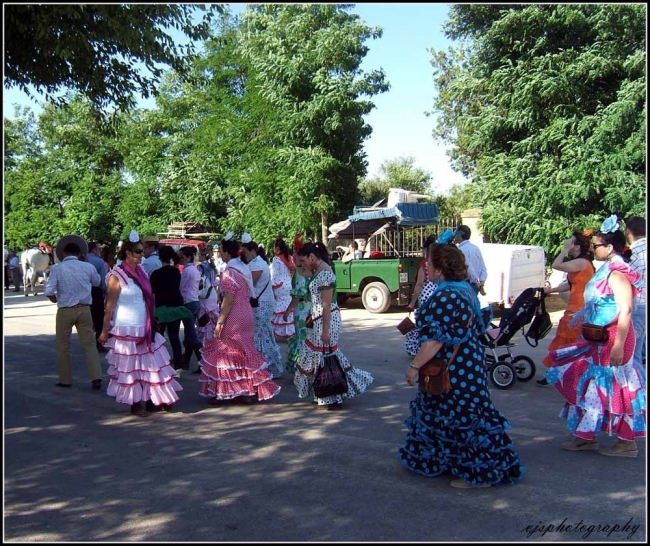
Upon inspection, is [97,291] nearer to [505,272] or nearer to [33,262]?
[505,272]

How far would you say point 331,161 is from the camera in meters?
24.3

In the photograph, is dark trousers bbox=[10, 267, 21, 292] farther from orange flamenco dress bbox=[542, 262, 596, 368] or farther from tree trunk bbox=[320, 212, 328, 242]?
orange flamenco dress bbox=[542, 262, 596, 368]

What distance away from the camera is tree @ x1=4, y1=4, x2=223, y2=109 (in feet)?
23.8

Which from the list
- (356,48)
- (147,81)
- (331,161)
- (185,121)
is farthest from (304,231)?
(147,81)

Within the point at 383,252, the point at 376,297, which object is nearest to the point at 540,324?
the point at 376,297

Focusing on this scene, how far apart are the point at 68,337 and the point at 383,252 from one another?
478 inches

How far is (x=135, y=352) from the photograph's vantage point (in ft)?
23.9

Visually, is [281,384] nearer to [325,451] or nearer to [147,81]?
[325,451]

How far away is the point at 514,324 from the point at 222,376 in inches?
142

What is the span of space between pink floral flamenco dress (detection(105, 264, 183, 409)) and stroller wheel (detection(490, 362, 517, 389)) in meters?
3.83

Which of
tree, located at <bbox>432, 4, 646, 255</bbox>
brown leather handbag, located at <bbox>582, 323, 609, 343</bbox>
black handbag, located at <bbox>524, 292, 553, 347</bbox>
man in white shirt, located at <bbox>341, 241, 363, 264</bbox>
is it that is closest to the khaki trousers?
black handbag, located at <bbox>524, 292, 553, 347</bbox>

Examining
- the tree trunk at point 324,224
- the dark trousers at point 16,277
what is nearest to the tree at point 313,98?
the tree trunk at point 324,224

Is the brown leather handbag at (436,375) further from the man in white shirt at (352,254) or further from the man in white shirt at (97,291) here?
the man in white shirt at (352,254)

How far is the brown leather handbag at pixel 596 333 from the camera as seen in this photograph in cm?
559
